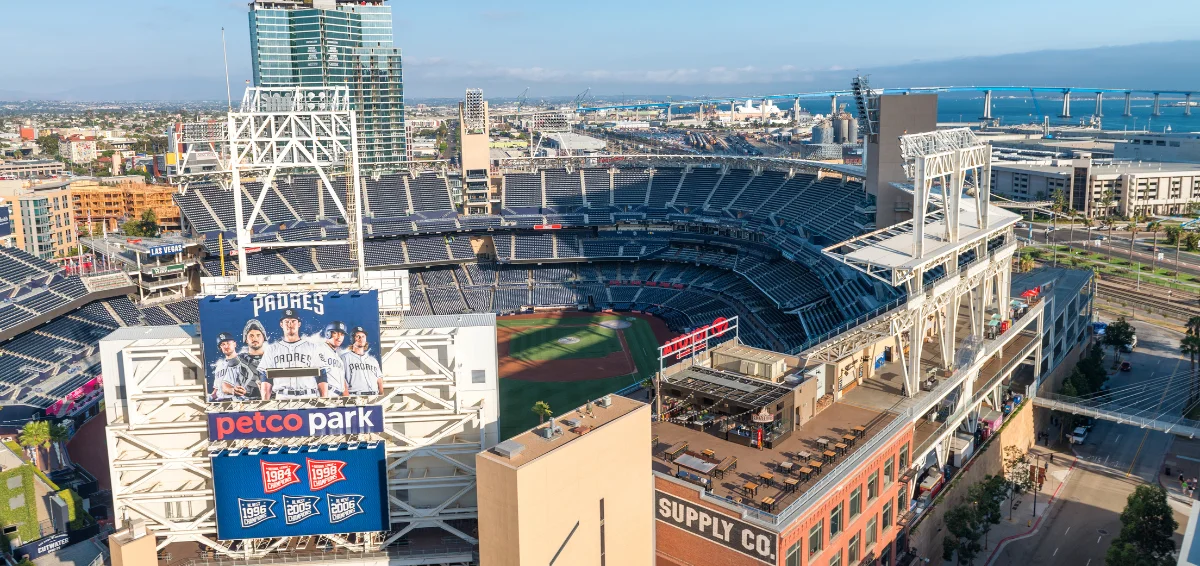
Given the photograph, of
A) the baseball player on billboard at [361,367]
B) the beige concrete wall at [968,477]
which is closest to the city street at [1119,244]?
the beige concrete wall at [968,477]

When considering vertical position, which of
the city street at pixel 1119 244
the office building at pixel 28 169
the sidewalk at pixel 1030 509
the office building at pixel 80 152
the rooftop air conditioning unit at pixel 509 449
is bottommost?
the sidewalk at pixel 1030 509

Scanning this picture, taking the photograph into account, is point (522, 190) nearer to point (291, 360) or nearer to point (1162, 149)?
point (291, 360)

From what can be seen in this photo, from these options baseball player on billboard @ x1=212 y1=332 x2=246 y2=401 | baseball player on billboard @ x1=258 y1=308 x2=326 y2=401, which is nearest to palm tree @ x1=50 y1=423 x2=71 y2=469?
baseball player on billboard @ x1=212 y1=332 x2=246 y2=401

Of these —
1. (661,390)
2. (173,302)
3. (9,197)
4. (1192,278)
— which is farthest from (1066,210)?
(9,197)

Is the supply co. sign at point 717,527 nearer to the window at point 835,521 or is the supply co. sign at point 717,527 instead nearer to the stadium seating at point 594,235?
the window at point 835,521

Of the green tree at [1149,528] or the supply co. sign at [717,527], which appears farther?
the green tree at [1149,528]

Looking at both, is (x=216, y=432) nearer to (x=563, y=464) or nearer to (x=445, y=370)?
(x=445, y=370)

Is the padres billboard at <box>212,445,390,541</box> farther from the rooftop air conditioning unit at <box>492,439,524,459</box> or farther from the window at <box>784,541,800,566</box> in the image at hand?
the window at <box>784,541,800,566</box>
